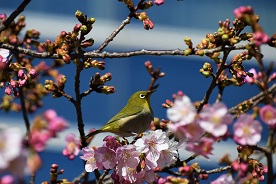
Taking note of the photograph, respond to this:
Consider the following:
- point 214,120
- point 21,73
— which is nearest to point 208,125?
point 214,120

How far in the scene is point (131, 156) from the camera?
1676mm

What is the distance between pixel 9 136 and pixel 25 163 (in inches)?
1.9


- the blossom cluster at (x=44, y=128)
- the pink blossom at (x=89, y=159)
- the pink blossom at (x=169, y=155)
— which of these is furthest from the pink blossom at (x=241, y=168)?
the pink blossom at (x=89, y=159)

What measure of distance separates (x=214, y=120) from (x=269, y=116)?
104mm

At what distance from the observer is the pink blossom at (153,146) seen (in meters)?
1.67

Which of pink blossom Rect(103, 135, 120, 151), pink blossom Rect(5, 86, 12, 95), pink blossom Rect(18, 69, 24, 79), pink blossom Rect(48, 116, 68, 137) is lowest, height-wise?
pink blossom Rect(103, 135, 120, 151)

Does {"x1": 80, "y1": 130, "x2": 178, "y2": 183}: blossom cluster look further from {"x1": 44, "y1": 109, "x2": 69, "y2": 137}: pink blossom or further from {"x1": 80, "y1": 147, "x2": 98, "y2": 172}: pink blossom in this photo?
{"x1": 44, "y1": 109, "x2": 69, "y2": 137}: pink blossom

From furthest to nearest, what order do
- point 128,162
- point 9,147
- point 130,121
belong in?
point 130,121
point 128,162
point 9,147

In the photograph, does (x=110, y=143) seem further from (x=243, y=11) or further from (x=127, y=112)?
(x=243, y=11)

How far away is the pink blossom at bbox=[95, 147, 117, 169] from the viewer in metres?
1.71

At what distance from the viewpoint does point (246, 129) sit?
1177 millimetres

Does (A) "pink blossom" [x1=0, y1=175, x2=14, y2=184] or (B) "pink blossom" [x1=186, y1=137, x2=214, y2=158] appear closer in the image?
(A) "pink blossom" [x1=0, y1=175, x2=14, y2=184]

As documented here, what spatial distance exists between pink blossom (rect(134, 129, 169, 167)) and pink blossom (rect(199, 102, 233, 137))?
1.66 feet

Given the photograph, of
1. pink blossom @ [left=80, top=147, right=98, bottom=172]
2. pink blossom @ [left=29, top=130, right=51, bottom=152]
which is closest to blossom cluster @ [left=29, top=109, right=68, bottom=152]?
pink blossom @ [left=29, top=130, right=51, bottom=152]
